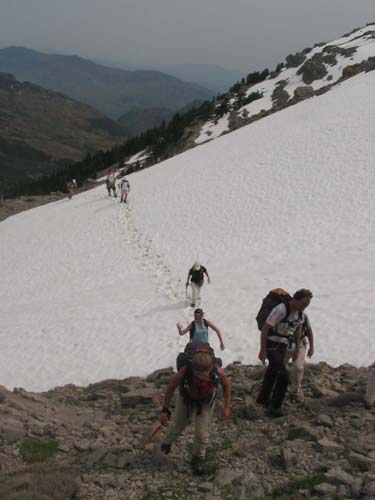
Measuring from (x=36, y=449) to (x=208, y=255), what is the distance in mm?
16009

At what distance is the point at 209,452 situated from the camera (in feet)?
26.5

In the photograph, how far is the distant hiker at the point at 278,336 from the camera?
27.8 ft

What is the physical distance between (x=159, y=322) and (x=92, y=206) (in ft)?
79.9

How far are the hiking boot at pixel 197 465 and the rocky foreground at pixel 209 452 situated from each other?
11 centimetres

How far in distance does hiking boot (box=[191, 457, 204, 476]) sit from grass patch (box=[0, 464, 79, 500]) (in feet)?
6.15

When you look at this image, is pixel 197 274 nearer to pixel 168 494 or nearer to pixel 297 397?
pixel 297 397

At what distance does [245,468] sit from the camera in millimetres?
7562

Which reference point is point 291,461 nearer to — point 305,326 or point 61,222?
point 305,326

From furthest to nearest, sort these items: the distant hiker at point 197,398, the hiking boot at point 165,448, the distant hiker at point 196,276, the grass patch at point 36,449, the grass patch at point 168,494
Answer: the distant hiker at point 196,276 → the grass patch at point 36,449 → the hiking boot at point 165,448 → the distant hiker at point 197,398 → the grass patch at point 168,494

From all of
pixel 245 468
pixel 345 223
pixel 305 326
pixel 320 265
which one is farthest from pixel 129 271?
pixel 245 468

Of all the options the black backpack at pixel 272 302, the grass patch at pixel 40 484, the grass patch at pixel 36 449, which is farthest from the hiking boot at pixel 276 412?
the grass patch at pixel 36 449

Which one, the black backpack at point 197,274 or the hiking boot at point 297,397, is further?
the black backpack at point 197,274

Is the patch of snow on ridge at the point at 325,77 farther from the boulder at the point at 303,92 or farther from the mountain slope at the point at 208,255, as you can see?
the mountain slope at the point at 208,255

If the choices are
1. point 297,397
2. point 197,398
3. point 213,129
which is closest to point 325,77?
point 213,129
